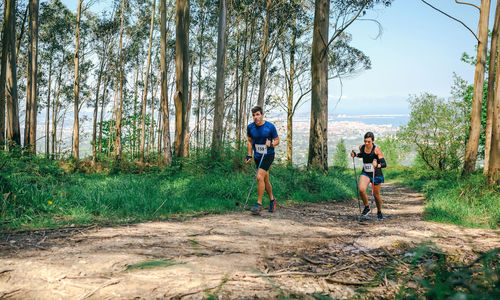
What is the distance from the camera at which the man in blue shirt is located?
6598 millimetres

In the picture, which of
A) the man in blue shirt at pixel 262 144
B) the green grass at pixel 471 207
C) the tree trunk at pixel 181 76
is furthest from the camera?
the tree trunk at pixel 181 76

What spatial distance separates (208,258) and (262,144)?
3866 millimetres

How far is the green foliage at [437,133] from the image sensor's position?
22.4 m

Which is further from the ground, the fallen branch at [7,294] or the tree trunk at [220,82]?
the tree trunk at [220,82]

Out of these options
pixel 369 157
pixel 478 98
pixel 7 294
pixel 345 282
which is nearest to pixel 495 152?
pixel 478 98

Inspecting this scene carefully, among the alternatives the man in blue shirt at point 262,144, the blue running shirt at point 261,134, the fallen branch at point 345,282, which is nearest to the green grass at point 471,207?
the man in blue shirt at point 262,144

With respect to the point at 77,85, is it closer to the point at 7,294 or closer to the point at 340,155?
the point at 7,294

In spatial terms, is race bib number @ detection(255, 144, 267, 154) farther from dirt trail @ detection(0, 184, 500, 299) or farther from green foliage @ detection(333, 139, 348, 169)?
green foliage @ detection(333, 139, 348, 169)

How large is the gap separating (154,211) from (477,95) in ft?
37.1

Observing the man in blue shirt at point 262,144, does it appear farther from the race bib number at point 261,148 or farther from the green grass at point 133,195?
the green grass at point 133,195

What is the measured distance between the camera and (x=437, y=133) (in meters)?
23.7

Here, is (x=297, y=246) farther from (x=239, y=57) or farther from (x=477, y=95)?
(x=239, y=57)

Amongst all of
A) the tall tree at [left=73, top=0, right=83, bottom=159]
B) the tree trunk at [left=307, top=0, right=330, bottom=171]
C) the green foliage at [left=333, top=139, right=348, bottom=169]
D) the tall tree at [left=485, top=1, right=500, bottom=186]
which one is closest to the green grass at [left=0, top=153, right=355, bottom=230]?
the tree trunk at [left=307, top=0, right=330, bottom=171]

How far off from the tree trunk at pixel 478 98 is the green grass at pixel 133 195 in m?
4.34
